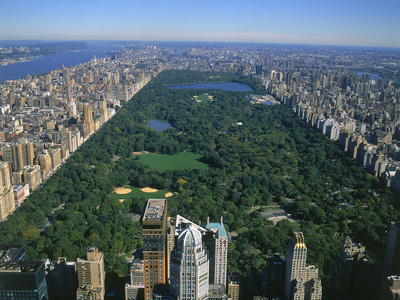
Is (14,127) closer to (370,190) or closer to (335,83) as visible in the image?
(370,190)

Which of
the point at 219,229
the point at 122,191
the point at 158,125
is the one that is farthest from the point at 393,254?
the point at 158,125

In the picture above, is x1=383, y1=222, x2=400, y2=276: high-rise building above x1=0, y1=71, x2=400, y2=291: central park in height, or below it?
above

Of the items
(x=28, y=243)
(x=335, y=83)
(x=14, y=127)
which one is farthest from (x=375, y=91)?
(x=28, y=243)

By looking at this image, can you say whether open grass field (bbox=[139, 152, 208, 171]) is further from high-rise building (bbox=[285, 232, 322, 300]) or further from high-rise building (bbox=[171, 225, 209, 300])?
high-rise building (bbox=[171, 225, 209, 300])

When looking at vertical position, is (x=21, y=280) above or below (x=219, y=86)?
below

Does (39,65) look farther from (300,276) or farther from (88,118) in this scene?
(300,276)

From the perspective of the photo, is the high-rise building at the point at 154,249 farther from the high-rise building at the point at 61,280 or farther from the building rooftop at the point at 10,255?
the building rooftop at the point at 10,255

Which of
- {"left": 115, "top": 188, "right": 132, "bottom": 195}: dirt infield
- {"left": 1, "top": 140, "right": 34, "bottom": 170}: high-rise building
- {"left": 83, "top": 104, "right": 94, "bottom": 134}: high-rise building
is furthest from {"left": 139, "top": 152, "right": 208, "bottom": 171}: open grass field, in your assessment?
{"left": 1, "top": 140, "right": 34, "bottom": 170}: high-rise building
